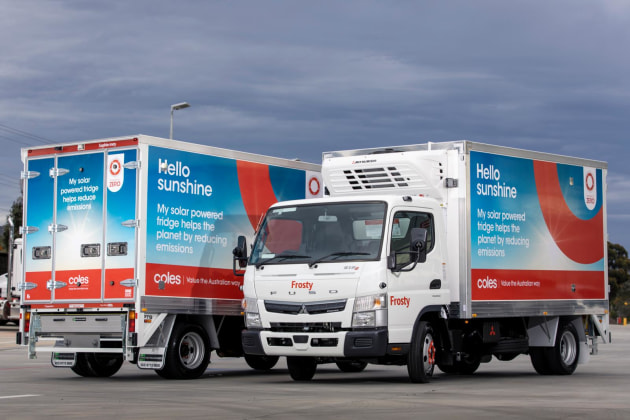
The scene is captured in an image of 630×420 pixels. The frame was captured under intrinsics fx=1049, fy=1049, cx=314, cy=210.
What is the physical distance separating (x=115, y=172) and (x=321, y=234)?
137 inches

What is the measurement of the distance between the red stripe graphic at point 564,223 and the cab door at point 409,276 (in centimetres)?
317

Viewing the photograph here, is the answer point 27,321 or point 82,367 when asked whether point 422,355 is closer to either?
point 82,367

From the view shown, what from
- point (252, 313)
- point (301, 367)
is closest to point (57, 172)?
point (252, 313)

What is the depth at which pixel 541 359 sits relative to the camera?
18234 mm

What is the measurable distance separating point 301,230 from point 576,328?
20.9 ft

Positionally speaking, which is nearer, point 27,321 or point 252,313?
point 252,313

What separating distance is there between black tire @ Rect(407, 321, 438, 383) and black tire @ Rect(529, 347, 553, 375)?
3458mm

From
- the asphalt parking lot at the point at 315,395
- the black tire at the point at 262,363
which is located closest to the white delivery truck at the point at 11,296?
the asphalt parking lot at the point at 315,395

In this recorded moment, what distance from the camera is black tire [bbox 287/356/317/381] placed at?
15.7m

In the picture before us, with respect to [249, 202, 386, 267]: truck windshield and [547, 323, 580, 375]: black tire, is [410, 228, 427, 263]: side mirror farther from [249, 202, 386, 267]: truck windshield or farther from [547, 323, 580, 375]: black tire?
[547, 323, 580, 375]: black tire

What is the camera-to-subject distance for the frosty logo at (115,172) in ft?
52.5

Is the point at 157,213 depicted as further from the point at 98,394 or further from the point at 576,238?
the point at 576,238

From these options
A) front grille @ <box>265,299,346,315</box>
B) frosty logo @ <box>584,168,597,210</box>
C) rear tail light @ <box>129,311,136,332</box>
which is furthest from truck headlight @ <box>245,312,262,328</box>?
frosty logo @ <box>584,168,597,210</box>

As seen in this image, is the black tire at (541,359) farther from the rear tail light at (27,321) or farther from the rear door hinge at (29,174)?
the rear door hinge at (29,174)
